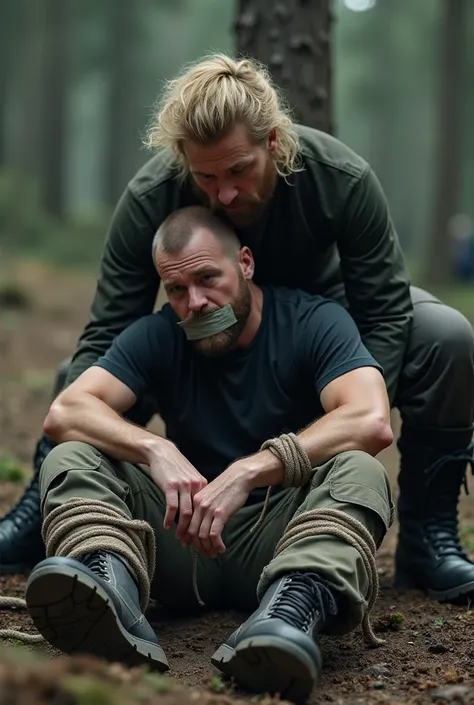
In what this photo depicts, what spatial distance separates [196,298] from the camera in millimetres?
3814

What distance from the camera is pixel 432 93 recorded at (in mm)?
41688

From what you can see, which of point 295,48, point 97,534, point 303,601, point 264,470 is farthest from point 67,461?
point 295,48

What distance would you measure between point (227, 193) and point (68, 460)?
42.7 inches

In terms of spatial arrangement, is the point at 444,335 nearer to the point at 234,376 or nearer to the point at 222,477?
the point at 234,376

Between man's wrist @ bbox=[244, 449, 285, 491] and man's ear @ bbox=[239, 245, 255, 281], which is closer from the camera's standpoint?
man's wrist @ bbox=[244, 449, 285, 491]

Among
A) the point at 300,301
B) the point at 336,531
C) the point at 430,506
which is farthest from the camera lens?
the point at 430,506

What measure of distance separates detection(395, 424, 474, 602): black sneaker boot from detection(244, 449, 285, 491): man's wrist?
3.37 ft

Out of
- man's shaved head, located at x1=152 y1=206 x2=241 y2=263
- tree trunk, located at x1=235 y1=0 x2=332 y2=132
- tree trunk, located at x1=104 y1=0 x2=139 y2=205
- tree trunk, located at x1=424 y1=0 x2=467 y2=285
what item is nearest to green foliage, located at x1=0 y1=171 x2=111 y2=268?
tree trunk, located at x1=104 y1=0 x2=139 y2=205

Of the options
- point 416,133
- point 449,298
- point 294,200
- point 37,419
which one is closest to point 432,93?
point 416,133

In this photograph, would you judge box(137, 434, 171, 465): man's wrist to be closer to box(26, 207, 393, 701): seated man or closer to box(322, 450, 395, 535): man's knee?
Answer: box(26, 207, 393, 701): seated man

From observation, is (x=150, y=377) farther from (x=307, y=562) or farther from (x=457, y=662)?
(x=457, y=662)

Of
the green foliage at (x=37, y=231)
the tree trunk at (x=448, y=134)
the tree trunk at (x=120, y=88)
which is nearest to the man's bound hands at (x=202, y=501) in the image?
the tree trunk at (x=448, y=134)

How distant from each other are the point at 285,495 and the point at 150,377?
621 mm

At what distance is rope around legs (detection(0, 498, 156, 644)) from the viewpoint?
3318 millimetres
